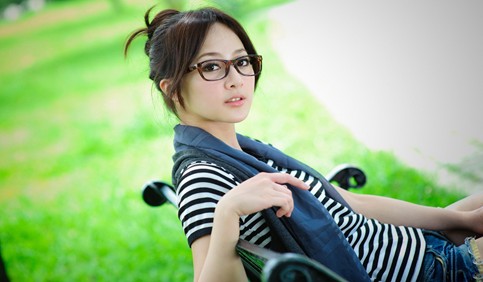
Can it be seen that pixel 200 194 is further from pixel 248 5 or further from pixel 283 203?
pixel 248 5

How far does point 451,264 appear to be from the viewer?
177 cm

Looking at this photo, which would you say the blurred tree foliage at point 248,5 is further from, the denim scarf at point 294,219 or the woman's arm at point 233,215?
A: the woman's arm at point 233,215

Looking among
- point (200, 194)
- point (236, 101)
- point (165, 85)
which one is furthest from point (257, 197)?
point (165, 85)

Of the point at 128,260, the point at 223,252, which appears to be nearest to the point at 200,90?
the point at 223,252

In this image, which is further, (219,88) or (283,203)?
(219,88)

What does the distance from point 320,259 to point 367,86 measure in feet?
14.8

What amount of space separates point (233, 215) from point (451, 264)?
0.74 meters

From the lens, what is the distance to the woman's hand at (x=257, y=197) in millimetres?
1421

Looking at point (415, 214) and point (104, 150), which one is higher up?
point (104, 150)

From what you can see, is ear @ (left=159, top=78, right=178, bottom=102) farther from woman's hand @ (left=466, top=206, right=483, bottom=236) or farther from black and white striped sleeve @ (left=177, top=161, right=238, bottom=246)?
woman's hand @ (left=466, top=206, right=483, bottom=236)

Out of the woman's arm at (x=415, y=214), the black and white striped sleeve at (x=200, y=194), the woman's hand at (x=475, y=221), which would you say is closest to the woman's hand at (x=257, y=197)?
the black and white striped sleeve at (x=200, y=194)

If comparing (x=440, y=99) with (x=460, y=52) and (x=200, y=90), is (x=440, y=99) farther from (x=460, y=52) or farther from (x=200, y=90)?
(x=200, y=90)

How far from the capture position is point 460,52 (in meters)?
5.43

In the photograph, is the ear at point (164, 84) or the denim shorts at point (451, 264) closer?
the denim shorts at point (451, 264)
